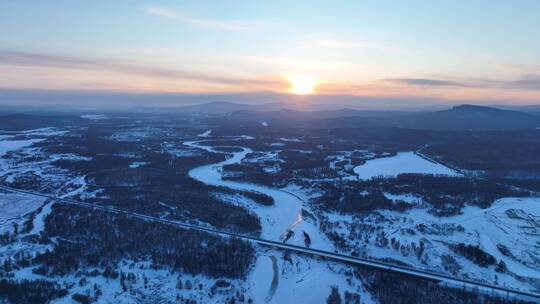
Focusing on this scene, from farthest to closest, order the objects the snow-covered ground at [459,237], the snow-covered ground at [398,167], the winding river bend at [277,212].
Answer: the snow-covered ground at [398,167], the winding river bend at [277,212], the snow-covered ground at [459,237]

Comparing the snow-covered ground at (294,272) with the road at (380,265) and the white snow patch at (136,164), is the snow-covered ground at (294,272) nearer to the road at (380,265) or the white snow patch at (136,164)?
the road at (380,265)

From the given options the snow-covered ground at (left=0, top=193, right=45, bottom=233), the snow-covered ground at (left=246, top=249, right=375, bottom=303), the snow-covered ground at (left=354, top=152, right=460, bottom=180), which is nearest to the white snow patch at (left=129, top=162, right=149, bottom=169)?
the snow-covered ground at (left=0, top=193, right=45, bottom=233)

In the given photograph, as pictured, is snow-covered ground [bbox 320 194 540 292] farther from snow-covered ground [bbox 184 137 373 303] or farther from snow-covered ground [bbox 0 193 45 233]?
snow-covered ground [bbox 0 193 45 233]

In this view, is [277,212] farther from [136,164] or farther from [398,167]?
[136,164]

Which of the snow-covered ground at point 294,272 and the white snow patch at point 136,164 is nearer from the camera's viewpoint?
the snow-covered ground at point 294,272

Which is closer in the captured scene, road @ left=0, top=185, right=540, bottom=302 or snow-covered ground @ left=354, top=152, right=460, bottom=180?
road @ left=0, top=185, right=540, bottom=302

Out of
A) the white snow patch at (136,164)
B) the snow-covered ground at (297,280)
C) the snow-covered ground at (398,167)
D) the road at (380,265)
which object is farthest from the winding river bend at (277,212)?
the snow-covered ground at (398,167)

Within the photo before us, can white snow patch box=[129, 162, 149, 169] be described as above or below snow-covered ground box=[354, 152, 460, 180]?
below

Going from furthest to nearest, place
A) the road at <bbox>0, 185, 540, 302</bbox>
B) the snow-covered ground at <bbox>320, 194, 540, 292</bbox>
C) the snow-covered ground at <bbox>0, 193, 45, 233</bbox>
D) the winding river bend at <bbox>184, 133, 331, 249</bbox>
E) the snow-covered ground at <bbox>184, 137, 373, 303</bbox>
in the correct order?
the snow-covered ground at <bbox>0, 193, 45, 233</bbox> < the winding river bend at <bbox>184, 133, 331, 249</bbox> < the snow-covered ground at <bbox>320, 194, 540, 292</bbox> < the snow-covered ground at <bbox>184, 137, 373, 303</bbox> < the road at <bbox>0, 185, 540, 302</bbox>
